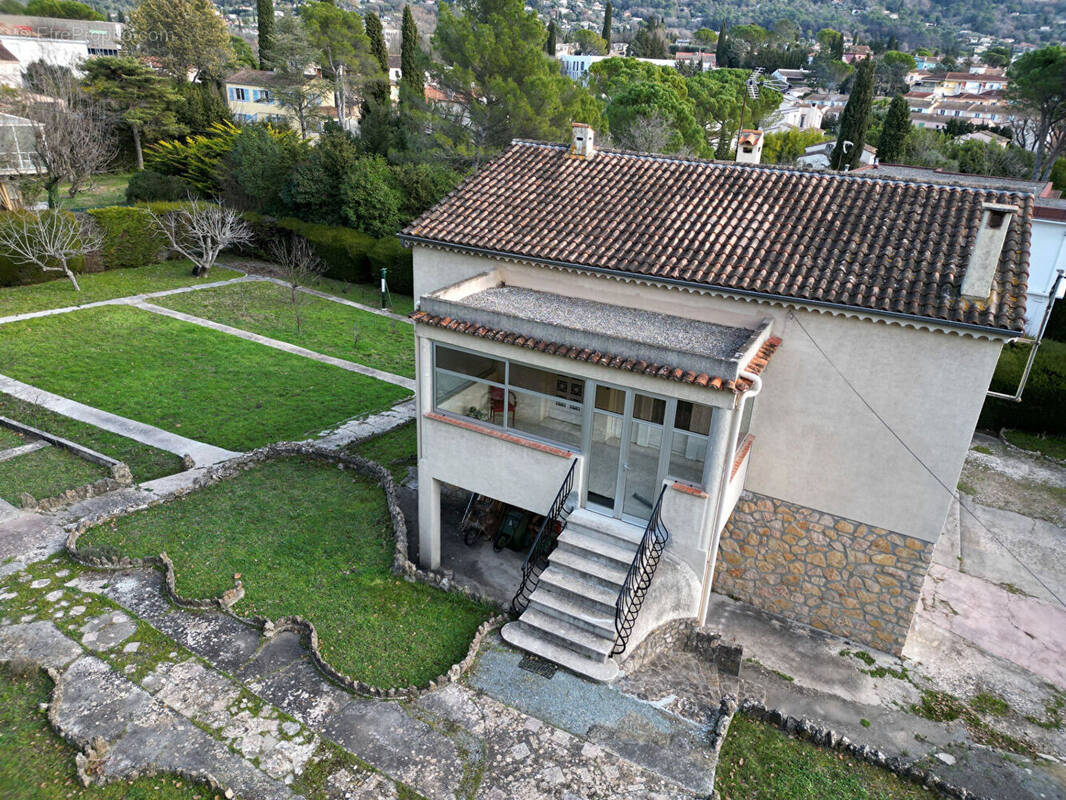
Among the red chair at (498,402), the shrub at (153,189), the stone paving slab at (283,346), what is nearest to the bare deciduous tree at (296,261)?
the stone paving slab at (283,346)

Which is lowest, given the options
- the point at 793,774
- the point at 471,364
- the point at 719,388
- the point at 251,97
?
the point at 793,774

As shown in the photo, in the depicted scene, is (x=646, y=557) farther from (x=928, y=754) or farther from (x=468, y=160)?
(x=468, y=160)

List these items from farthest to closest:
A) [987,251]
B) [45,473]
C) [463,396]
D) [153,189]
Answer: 1. [153,189]
2. [45,473]
3. [463,396]
4. [987,251]

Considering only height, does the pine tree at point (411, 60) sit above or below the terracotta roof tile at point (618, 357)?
above

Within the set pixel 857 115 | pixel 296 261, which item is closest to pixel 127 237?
pixel 296 261

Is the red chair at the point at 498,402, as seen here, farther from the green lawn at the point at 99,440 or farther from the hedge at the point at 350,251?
the hedge at the point at 350,251

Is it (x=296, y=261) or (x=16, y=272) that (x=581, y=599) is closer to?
(x=296, y=261)
